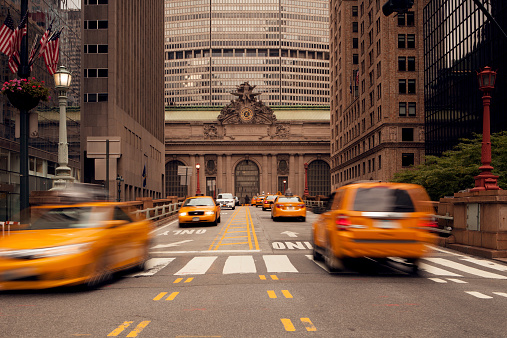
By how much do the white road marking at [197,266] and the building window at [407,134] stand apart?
2152 inches

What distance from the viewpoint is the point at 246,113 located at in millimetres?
107125

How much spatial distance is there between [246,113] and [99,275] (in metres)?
98.1

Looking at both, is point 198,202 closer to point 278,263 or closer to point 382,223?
point 278,263

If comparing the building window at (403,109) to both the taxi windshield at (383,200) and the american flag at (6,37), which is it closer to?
the american flag at (6,37)

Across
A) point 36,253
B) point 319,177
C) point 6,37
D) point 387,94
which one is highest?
point 387,94

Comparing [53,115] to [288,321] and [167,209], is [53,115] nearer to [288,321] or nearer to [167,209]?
[167,209]

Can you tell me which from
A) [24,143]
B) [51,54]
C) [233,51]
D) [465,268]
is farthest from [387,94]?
[233,51]

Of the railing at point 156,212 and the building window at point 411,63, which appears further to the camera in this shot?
the building window at point 411,63

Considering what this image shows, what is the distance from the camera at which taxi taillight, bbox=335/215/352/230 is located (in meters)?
11.0

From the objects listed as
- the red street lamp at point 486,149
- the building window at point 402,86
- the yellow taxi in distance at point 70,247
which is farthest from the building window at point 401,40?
the yellow taxi in distance at point 70,247

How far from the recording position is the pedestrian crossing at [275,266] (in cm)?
1188

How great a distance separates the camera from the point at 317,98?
650 feet

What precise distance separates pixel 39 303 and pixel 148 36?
214 ft

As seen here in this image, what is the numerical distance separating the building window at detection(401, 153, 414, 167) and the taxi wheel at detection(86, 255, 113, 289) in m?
59.3
